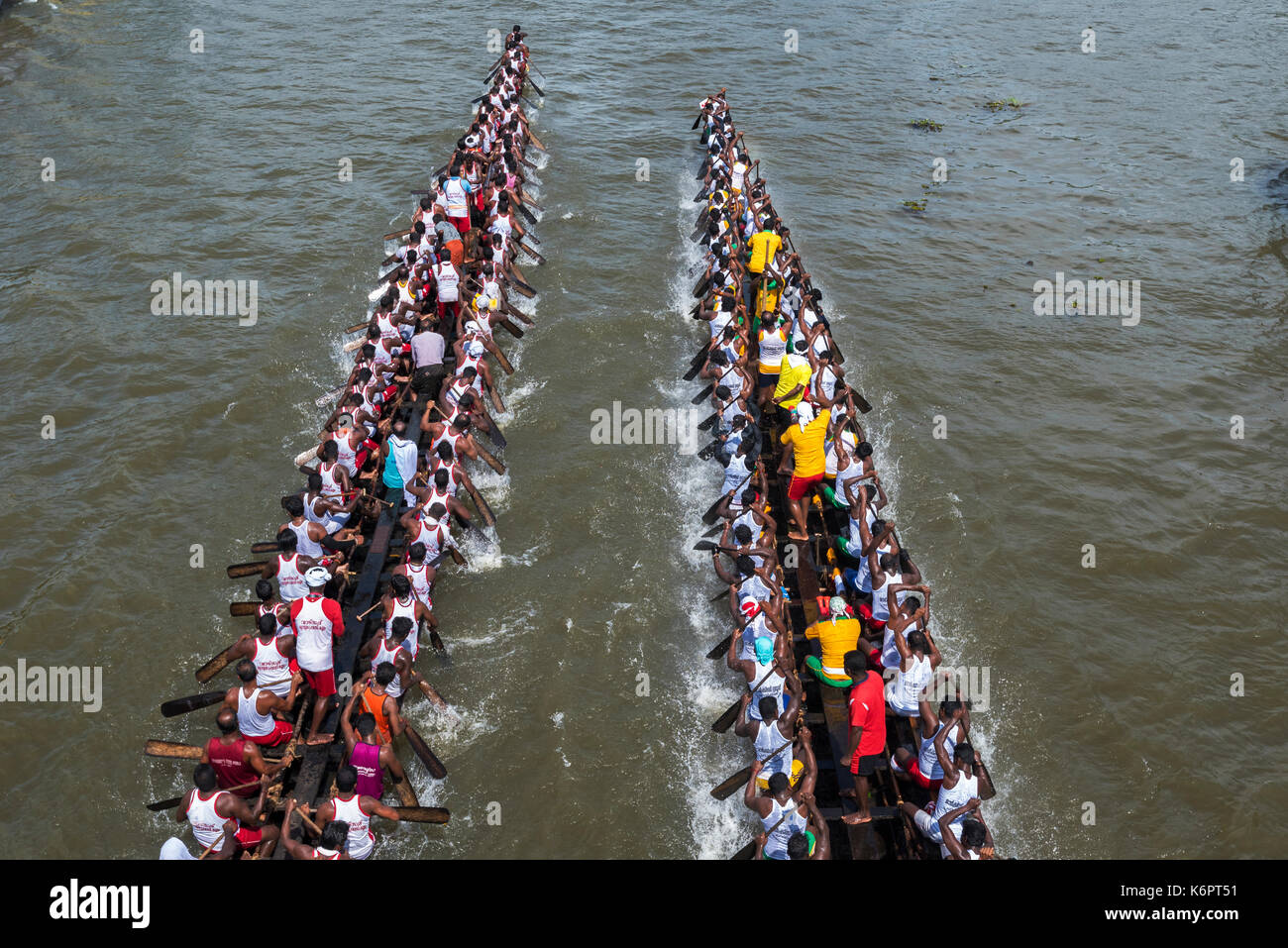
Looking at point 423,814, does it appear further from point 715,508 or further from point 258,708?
point 715,508

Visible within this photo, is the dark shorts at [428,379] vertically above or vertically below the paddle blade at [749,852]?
above

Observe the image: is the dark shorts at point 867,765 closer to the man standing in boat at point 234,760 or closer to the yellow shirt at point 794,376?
the yellow shirt at point 794,376

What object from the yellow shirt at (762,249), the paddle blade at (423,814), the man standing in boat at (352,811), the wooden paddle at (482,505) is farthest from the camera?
the yellow shirt at (762,249)

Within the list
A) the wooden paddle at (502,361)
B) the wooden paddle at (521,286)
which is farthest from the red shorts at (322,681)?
the wooden paddle at (521,286)

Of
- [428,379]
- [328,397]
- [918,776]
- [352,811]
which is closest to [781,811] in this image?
[918,776]

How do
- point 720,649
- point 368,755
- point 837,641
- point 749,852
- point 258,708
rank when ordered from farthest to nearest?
1. point 720,649
2. point 837,641
3. point 258,708
4. point 368,755
5. point 749,852

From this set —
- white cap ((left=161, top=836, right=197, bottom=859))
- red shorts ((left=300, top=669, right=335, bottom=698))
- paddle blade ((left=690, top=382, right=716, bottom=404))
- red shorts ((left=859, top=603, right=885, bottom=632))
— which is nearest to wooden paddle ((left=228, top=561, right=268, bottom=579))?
red shorts ((left=300, top=669, right=335, bottom=698))
